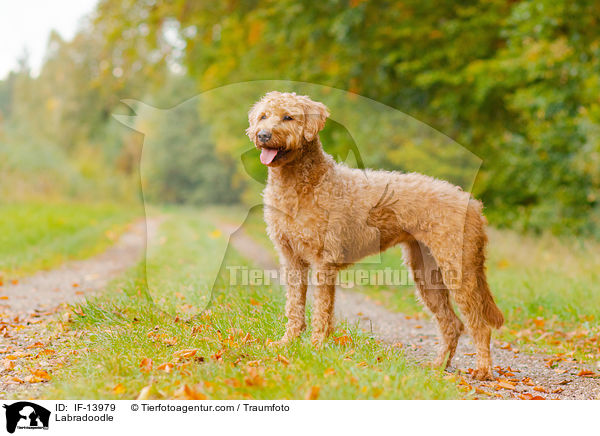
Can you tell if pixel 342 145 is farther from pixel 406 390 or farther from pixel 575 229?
pixel 406 390

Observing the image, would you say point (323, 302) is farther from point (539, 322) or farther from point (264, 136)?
point (539, 322)

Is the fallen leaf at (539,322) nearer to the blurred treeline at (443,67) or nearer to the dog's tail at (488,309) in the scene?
the dog's tail at (488,309)

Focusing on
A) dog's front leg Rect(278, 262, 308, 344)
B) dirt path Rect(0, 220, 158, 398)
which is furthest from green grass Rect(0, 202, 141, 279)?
dog's front leg Rect(278, 262, 308, 344)

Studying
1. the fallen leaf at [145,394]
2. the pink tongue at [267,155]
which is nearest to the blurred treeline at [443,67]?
the pink tongue at [267,155]

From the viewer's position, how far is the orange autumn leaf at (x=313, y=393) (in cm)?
336

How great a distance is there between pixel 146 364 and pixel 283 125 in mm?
2007

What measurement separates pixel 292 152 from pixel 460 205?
146 cm

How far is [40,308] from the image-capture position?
6547 millimetres

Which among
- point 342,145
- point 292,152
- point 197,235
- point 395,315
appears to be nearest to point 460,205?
point 292,152

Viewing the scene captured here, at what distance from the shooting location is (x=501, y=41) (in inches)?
507

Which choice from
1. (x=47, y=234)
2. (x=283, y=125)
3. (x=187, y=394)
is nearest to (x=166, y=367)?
(x=187, y=394)

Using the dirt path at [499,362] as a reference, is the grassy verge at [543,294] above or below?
above
